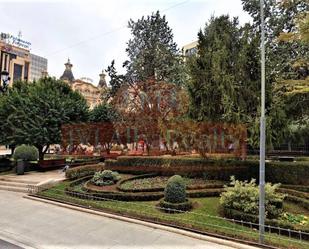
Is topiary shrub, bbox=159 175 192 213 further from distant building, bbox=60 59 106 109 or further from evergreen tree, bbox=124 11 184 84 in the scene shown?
distant building, bbox=60 59 106 109

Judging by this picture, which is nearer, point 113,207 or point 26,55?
point 113,207

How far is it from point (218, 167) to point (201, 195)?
3109mm

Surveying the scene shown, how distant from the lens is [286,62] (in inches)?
915

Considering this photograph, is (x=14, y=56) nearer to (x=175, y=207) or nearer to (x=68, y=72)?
(x=68, y=72)

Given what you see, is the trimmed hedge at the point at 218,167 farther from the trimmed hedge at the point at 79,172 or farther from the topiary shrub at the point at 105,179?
the topiary shrub at the point at 105,179

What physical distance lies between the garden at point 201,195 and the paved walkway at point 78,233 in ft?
2.33

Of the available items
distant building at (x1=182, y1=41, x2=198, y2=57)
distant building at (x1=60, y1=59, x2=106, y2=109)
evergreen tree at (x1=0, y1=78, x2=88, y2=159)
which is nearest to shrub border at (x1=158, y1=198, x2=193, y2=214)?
distant building at (x1=182, y1=41, x2=198, y2=57)

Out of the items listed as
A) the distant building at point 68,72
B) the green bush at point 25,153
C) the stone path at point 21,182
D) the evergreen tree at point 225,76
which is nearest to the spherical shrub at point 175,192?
the evergreen tree at point 225,76

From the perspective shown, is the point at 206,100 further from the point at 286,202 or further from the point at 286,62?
the point at 286,62

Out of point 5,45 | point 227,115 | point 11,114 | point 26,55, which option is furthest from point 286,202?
point 26,55

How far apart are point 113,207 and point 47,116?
13.0m

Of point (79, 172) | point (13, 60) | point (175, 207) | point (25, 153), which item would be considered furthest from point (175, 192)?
point (13, 60)

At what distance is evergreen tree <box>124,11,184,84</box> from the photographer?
29.8 meters

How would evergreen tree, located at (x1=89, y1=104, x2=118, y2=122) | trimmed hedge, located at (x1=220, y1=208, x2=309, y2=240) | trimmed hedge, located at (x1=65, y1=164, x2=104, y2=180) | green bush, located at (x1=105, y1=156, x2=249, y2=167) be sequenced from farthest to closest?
1. evergreen tree, located at (x1=89, y1=104, x2=118, y2=122)
2. trimmed hedge, located at (x1=65, y1=164, x2=104, y2=180)
3. green bush, located at (x1=105, y1=156, x2=249, y2=167)
4. trimmed hedge, located at (x1=220, y1=208, x2=309, y2=240)
